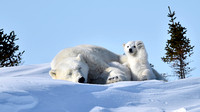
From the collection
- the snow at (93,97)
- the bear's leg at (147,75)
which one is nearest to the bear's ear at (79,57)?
the bear's leg at (147,75)

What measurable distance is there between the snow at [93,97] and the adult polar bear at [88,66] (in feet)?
3.83

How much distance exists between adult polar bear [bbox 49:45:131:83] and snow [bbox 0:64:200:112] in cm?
117

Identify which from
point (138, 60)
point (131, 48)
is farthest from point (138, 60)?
point (131, 48)

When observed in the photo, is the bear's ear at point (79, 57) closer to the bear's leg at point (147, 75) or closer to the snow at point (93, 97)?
the bear's leg at point (147, 75)

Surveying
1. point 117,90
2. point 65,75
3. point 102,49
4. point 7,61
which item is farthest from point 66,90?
point 7,61

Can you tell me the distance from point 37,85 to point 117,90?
1037 mm

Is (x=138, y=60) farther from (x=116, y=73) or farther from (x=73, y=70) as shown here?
(x=73, y=70)

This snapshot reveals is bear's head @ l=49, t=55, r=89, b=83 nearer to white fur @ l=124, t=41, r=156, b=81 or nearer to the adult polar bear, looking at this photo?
the adult polar bear

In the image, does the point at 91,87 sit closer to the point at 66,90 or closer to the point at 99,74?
the point at 66,90

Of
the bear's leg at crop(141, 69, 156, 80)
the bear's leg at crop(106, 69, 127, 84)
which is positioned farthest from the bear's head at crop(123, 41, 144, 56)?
the bear's leg at crop(106, 69, 127, 84)

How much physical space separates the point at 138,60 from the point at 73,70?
1378mm

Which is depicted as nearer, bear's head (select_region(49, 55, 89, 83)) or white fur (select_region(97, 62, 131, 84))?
bear's head (select_region(49, 55, 89, 83))

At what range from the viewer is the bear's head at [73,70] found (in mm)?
5165

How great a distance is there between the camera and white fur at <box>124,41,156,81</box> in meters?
5.83
